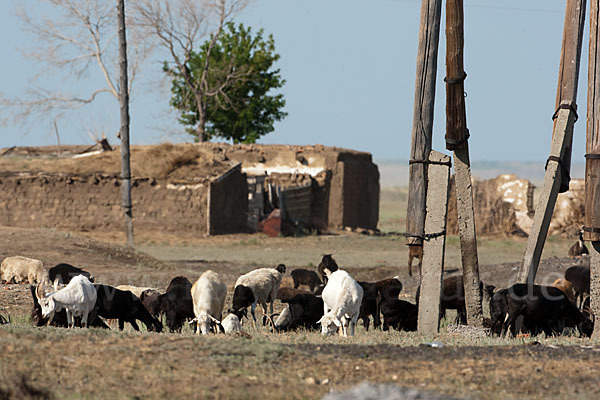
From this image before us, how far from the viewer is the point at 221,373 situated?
704 centimetres

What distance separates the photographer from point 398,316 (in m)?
12.4

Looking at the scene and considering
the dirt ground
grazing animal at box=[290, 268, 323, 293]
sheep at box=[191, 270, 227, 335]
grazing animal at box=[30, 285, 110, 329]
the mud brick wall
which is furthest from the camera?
the mud brick wall

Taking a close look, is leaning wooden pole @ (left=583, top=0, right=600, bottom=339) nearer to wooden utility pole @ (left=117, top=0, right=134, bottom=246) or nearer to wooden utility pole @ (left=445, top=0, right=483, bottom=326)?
wooden utility pole @ (left=445, top=0, right=483, bottom=326)

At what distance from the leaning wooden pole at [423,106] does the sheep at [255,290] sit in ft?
9.68

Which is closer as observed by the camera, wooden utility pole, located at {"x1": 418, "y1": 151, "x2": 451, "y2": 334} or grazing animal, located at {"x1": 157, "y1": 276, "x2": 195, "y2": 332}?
wooden utility pole, located at {"x1": 418, "y1": 151, "x2": 451, "y2": 334}

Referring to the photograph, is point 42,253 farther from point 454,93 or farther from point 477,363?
point 477,363

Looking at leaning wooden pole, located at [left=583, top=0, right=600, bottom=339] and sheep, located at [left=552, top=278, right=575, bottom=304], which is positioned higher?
leaning wooden pole, located at [left=583, top=0, right=600, bottom=339]

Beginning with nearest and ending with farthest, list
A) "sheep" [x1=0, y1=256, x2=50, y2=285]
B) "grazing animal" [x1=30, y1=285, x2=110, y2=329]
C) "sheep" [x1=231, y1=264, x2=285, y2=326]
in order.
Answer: "grazing animal" [x1=30, y1=285, x2=110, y2=329], "sheep" [x1=231, y1=264, x2=285, y2=326], "sheep" [x1=0, y1=256, x2=50, y2=285]

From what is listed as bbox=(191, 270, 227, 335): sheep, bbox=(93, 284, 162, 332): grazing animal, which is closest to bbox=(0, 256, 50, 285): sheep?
bbox=(93, 284, 162, 332): grazing animal

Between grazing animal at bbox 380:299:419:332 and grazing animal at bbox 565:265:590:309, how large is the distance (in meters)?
4.81

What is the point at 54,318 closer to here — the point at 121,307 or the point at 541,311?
the point at 121,307

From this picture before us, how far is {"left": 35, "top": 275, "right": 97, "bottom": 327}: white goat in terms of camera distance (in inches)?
414

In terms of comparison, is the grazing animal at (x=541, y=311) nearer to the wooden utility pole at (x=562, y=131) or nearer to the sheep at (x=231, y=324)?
the wooden utility pole at (x=562, y=131)

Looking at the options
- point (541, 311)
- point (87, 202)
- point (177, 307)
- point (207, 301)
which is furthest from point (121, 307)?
point (87, 202)
